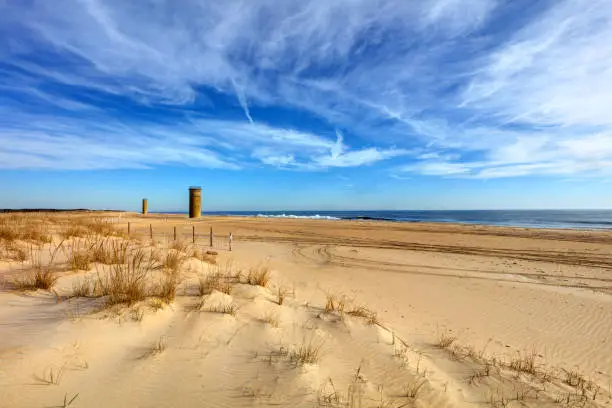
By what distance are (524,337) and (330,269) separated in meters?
5.98

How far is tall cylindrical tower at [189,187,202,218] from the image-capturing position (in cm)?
3004

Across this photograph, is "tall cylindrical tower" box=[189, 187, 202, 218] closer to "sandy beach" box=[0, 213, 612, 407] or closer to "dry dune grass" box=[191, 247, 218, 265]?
"dry dune grass" box=[191, 247, 218, 265]

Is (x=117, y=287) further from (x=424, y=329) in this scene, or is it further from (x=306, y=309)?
(x=424, y=329)

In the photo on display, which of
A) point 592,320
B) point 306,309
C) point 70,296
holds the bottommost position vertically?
point 592,320

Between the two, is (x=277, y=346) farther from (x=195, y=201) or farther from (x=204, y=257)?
(x=195, y=201)

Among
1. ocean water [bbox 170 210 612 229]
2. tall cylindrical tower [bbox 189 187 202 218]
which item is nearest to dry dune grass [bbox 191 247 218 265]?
tall cylindrical tower [bbox 189 187 202 218]

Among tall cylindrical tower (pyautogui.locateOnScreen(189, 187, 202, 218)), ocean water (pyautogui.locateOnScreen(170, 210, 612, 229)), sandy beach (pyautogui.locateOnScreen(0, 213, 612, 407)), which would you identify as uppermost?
tall cylindrical tower (pyautogui.locateOnScreen(189, 187, 202, 218))

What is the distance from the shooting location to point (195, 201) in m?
30.9

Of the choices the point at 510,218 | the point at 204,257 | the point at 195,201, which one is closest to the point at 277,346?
the point at 204,257

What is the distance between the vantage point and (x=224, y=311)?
421cm

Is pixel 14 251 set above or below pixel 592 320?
Answer: above

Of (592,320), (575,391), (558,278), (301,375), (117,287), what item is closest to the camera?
(301,375)

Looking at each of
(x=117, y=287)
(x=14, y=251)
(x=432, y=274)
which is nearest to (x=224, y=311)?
(x=117, y=287)

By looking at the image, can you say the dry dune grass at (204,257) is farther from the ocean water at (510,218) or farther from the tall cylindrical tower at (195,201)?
the ocean water at (510,218)
